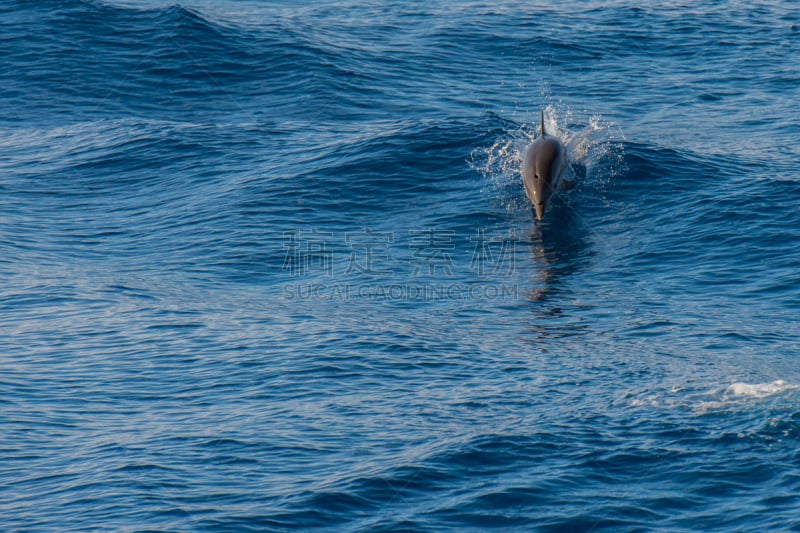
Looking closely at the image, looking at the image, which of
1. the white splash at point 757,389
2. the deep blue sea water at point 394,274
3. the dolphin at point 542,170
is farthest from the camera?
the dolphin at point 542,170

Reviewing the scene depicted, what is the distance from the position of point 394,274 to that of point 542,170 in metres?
4.88

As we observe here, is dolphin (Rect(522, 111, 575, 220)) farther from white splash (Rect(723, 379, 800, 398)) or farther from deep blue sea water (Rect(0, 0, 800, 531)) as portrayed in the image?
white splash (Rect(723, 379, 800, 398))

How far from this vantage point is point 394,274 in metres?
28.7

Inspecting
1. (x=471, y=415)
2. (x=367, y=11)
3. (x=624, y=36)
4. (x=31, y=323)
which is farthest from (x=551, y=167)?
(x=367, y=11)

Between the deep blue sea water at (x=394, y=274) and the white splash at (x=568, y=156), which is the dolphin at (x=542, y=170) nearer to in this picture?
the deep blue sea water at (x=394, y=274)

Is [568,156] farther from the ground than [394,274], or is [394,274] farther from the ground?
[568,156]

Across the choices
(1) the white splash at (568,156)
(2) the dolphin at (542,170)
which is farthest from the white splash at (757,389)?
(1) the white splash at (568,156)

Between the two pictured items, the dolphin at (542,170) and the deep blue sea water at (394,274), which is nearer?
the deep blue sea water at (394,274)

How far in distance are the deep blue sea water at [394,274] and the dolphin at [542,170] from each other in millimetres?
1372

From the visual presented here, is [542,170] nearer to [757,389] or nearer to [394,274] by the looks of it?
[394,274]

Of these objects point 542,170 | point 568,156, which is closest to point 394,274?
point 542,170

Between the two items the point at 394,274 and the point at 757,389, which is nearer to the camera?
the point at 757,389

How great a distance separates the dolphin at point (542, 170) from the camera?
29.5m

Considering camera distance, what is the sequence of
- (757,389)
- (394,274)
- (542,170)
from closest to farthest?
(757,389), (394,274), (542,170)
